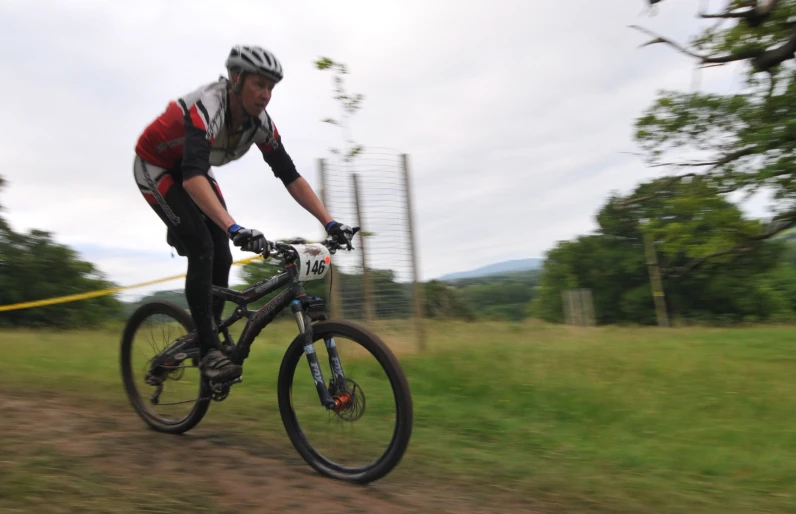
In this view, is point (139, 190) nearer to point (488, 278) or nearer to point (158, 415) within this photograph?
point (158, 415)

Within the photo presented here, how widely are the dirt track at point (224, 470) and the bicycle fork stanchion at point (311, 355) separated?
435mm

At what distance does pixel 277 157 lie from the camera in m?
4.09

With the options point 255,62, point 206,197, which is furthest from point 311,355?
point 255,62

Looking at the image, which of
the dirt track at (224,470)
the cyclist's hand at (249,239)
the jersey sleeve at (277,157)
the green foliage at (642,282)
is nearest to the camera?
the dirt track at (224,470)

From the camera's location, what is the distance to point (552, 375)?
6938 millimetres

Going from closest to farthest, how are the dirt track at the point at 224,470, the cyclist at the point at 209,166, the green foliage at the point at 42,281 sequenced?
the dirt track at the point at 224,470, the cyclist at the point at 209,166, the green foliage at the point at 42,281

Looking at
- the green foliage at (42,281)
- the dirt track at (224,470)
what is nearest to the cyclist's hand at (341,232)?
the dirt track at (224,470)

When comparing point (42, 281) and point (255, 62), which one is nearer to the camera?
point (255, 62)

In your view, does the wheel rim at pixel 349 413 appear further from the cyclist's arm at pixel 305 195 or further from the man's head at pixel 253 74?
the man's head at pixel 253 74

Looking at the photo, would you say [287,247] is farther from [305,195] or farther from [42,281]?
[42,281]

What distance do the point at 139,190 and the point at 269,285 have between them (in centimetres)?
106

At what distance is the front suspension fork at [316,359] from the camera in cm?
344

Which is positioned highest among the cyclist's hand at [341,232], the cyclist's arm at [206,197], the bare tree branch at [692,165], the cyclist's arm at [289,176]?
the bare tree branch at [692,165]

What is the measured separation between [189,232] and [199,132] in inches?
24.7
